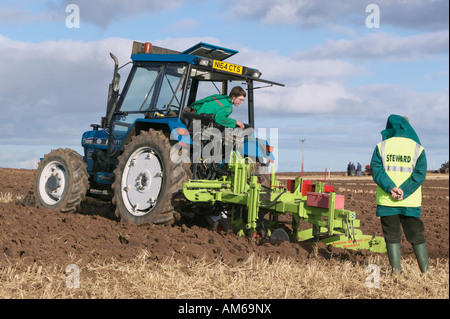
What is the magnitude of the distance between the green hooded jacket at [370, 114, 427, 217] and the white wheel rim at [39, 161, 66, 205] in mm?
5560

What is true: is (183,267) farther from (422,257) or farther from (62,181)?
(62,181)

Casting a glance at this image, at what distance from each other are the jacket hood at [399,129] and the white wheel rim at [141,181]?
3174 millimetres

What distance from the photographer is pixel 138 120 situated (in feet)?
25.4

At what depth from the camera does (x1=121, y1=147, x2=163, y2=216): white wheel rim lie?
7.41 meters

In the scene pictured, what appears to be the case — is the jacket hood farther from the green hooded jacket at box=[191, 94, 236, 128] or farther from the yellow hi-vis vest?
the green hooded jacket at box=[191, 94, 236, 128]

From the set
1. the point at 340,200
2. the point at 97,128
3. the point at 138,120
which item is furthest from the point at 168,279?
the point at 97,128

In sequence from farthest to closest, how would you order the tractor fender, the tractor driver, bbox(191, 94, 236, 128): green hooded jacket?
bbox(191, 94, 236, 128): green hooded jacket
the tractor driver
the tractor fender

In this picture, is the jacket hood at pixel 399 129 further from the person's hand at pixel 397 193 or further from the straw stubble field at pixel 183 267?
the straw stubble field at pixel 183 267

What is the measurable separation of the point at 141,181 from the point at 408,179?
3722mm

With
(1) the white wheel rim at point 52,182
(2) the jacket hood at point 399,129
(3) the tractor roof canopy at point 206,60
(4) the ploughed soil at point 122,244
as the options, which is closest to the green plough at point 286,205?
(4) the ploughed soil at point 122,244

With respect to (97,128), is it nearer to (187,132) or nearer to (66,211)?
(66,211)

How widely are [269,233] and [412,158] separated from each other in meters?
2.51
